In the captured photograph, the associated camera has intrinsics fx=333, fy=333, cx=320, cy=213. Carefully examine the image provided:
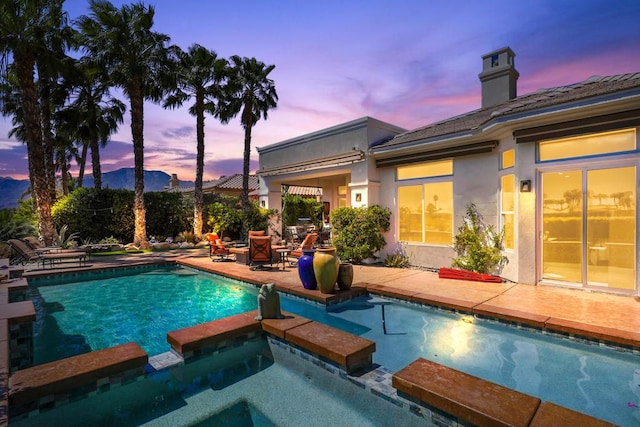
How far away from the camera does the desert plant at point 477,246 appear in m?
9.41

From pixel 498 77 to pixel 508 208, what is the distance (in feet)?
20.3

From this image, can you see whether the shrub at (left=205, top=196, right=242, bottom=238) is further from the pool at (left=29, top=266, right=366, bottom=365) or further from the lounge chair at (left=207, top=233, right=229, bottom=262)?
the pool at (left=29, top=266, right=366, bottom=365)

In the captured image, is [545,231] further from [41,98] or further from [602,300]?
[41,98]

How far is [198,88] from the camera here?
1888 centimetres

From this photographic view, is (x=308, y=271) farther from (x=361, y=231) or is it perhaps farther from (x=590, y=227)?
(x=590, y=227)

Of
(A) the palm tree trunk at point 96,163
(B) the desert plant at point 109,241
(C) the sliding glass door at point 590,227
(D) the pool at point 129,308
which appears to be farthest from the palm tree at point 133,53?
(C) the sliding glass door at point 590,227

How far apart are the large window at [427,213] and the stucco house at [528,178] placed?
3 cm

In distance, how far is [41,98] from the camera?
17.5 meters

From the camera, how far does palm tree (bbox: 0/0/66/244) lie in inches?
514

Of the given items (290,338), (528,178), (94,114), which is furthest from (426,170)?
(94,114)

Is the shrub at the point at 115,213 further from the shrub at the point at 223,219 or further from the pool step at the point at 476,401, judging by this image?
the pool step at the point at 476,401

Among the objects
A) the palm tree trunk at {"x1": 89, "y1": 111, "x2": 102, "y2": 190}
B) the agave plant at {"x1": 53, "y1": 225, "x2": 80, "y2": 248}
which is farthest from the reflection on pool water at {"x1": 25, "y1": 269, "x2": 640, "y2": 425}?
the palm tree trunk at {"x1": 89, "y1": 111, "x2": 102, "y2": 190}

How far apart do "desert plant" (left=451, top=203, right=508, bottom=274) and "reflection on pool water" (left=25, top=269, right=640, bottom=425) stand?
338 cm

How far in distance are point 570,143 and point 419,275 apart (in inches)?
200
